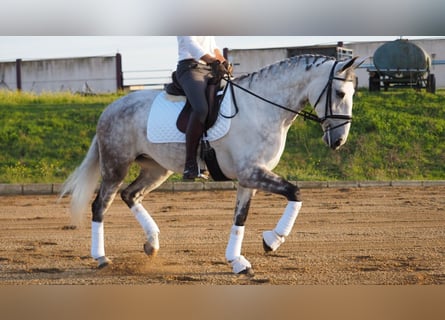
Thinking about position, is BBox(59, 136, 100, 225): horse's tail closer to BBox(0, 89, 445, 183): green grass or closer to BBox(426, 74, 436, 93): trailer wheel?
BBox(0, 89, 445, 183): green grass

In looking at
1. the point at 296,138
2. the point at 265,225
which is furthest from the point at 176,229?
the point at 296,138

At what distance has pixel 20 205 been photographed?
13117 mm

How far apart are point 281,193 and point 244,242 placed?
8.68 feet

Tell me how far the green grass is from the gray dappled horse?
8.16 metres

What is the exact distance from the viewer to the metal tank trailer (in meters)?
22.0

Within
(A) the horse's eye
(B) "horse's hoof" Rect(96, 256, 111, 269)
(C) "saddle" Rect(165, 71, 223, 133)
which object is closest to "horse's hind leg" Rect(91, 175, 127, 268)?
(B) "horse's hoof" Rect(96, 256, 111, 269)

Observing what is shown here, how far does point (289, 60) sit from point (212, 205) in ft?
21.5

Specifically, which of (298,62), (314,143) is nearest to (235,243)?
(298,62)

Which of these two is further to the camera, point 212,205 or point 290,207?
point 212,205

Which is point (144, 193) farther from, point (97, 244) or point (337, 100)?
point (337, 100)

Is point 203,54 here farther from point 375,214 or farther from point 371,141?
point 371,141
